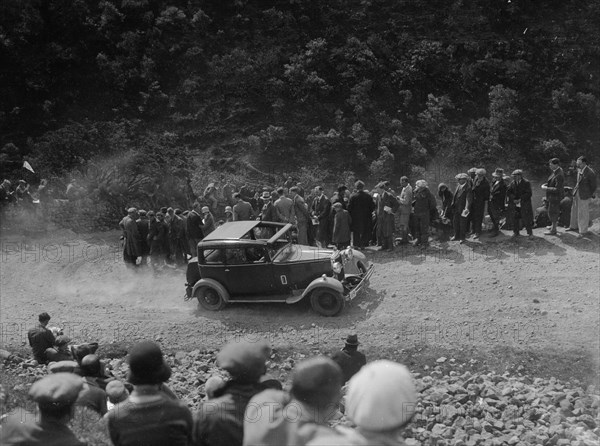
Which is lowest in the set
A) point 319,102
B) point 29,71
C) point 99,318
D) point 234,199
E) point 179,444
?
point 99,318

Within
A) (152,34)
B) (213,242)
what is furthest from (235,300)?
(152,34)

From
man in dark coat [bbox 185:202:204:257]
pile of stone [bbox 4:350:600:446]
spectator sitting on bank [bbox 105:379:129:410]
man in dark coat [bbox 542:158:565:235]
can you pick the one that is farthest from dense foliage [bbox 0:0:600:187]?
spectator sitting on bank [bbox 105:379:129:410]

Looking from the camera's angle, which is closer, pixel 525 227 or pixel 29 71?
pixel 525 227

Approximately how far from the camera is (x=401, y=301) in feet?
44.9

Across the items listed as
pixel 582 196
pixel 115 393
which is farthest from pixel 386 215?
pixel 115 393

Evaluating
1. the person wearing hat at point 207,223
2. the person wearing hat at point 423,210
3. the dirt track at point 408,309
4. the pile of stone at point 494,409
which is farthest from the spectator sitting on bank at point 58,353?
the person wearing hat at point 423,210

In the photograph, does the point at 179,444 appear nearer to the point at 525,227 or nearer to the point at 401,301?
the point at 401,301

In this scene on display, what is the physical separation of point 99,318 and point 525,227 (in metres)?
9.87

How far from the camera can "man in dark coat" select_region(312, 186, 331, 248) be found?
1661cm

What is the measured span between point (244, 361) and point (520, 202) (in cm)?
1209

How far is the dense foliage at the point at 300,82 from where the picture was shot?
23328 millimetres

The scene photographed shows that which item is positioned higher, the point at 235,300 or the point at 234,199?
the point at 234,199

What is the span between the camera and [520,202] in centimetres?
1547

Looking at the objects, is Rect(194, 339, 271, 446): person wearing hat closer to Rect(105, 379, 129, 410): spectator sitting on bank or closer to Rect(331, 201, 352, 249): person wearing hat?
Rect(105, 379, 129, 410): spectator sitting on bank
